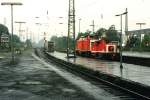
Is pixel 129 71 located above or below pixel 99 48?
below

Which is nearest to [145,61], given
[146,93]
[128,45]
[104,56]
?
[104,56]

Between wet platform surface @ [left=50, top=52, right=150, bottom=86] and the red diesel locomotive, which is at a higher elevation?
the red diesel locomotive

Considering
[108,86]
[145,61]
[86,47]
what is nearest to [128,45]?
[86,47]

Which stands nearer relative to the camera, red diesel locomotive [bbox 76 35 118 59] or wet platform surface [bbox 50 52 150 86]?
wet platform surface [bbox 50 52 150 86]

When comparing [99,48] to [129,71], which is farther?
[99,48]

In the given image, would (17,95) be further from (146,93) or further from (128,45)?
(128,45)

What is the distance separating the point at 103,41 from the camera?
180ft

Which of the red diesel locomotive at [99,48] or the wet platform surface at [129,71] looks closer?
the wet platform surface at [129,71]

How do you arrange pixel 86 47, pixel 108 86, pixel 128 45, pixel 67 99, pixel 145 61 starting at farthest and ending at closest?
pixel 128 45, pixel 86 47, pixel 145 61, pixel 108 86, pixel 67 99

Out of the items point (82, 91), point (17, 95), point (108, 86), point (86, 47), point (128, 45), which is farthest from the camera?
point (128, 45)

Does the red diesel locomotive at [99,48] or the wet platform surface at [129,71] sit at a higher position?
the red diesel locomotive at [99,48]

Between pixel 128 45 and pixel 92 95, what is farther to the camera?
pixel 128 45

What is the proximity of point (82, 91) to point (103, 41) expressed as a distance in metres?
36.9

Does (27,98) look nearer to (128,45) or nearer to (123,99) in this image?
(123,99)
